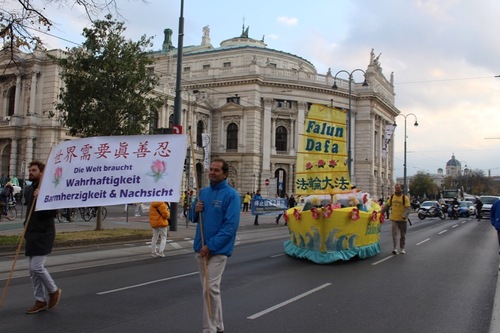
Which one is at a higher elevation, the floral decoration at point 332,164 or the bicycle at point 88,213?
the floral decoration at point 332,164

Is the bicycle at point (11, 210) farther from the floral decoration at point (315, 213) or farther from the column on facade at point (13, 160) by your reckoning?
the column on facade at point (13, 160)

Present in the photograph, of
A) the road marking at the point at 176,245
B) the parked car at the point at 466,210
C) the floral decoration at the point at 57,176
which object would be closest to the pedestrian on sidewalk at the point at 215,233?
the floral decoration at the point at 57,176

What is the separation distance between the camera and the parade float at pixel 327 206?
11102mm

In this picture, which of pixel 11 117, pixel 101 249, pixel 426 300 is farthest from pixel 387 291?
pixel 11 117

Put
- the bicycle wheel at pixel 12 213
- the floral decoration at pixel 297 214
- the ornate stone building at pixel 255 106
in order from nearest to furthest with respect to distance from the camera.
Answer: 1. the floral decoration at pixel 297 214
2. the bicycle wheel at pixel 12 213
3. the ornate stone building at pixel 255 106

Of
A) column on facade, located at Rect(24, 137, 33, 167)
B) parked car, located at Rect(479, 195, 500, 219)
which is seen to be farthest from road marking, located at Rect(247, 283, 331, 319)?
column on facade, located at Rect(24, 137, 33, 167)

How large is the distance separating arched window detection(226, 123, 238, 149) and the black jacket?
174ft

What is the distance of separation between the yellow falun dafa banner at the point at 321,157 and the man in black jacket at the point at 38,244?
7.00 metres

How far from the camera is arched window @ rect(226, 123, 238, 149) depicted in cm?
5947

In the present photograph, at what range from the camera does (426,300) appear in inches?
295

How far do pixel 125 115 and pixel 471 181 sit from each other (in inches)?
4853

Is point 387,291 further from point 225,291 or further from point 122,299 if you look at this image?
point 122,299

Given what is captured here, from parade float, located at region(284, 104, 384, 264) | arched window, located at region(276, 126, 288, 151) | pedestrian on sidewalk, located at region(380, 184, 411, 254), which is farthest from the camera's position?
arched window, located at region(276, 126, 288, 151)

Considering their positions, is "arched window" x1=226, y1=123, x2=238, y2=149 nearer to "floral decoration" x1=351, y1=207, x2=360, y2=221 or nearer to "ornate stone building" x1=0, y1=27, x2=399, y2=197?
"ornate stone building" x1=0, y1=27, x2=399, y2=197
